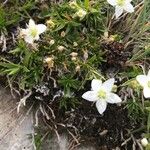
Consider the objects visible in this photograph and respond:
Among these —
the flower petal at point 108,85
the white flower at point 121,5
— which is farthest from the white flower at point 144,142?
the white flower at point 121,5

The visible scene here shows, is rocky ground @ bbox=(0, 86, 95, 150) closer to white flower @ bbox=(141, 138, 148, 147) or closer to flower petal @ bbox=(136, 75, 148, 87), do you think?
white flower @ bbox=(141, 138, 148, 147)

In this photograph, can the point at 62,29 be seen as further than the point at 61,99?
Yes

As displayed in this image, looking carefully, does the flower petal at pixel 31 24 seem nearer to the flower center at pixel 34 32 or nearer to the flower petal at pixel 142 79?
the flower center at pixel 34 32

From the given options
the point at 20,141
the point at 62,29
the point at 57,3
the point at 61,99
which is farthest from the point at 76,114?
the point at 57,3

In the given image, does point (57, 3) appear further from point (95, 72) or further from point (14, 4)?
point (95, 72)

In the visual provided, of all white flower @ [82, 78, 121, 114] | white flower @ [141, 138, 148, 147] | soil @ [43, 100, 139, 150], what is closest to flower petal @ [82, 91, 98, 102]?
white flower @ [82, 78, 121, 114]

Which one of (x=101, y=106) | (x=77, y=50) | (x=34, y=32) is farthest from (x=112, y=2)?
(x=101, y=106)
